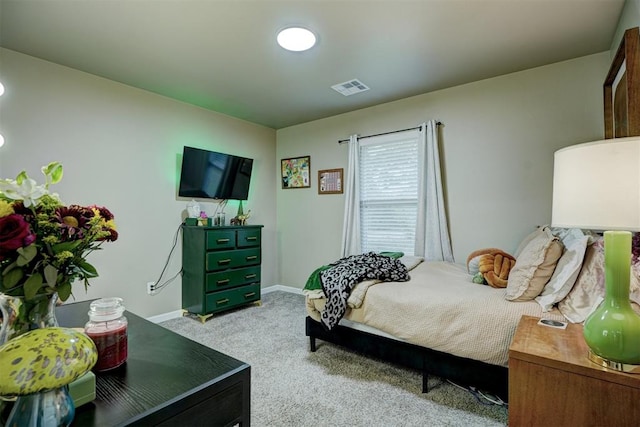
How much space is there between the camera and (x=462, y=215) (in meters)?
3.09

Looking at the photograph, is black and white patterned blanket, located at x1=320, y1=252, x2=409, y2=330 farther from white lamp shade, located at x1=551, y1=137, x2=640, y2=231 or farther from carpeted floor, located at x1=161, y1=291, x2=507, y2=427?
white lamp shade, located at x1=551, y1=137, x2=640, y2=231

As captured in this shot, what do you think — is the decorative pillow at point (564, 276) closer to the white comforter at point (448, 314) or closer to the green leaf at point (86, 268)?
the white comforter at point (448, 314)

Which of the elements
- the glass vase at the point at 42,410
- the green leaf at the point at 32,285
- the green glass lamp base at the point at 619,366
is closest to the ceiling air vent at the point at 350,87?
the green glass lamp base at the point at 619,366

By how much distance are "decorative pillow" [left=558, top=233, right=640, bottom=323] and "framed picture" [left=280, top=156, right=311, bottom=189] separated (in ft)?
10.4

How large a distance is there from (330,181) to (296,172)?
608 mm

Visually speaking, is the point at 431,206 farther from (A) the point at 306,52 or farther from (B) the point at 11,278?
(B) the point at 11,278

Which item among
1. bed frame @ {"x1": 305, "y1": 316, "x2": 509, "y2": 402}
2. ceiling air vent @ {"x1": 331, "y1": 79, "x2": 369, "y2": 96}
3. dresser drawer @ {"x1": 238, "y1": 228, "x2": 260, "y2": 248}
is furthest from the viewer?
dresser drawer @ {"x1": 238, "y1": 228, "x2": 260, "y2": 248}

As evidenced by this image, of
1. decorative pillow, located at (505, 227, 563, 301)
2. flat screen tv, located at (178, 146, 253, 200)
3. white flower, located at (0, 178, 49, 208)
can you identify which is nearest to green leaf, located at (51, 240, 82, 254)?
white flower, located at (0, 178, 49, 208)

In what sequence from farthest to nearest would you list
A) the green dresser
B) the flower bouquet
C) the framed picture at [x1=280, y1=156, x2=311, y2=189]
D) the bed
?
1. the framed picture at [x1=280, y1=156, x2=311, y2=189]
2. the green dresser
3. the bed
4. the flower bouquet

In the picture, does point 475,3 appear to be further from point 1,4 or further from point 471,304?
point 1,4

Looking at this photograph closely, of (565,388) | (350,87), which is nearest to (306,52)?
(350,87)

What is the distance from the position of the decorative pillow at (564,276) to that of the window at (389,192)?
169 cm

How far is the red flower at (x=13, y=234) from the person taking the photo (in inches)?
26.4

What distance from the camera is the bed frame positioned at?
66.8 inches
